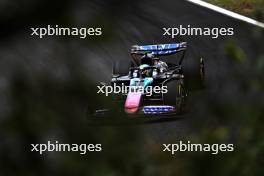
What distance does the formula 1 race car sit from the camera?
252 cm

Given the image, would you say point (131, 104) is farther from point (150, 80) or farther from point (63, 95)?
point (63, 95)

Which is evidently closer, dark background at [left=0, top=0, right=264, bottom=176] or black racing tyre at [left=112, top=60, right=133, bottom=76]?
dark background at [left=0, top=0, right=264, bottom=176]

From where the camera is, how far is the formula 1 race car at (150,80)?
8.28 feet

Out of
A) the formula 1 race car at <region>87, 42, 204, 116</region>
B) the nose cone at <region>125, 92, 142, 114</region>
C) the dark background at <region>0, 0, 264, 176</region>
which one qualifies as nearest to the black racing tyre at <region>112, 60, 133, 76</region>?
the formula 1 race car at <region>87, 42, 204, 116</region>

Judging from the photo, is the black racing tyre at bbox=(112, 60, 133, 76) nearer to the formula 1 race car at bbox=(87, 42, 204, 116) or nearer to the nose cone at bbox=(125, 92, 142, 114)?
the formula 1 race car at bbox=(87, 42, 204, 116)

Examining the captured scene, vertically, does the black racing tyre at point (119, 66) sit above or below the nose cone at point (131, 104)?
above

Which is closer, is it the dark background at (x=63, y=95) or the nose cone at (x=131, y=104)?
the dark background at (x=63, y=95)

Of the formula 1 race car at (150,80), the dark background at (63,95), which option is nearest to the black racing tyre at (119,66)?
the formula 1 race car at (150,80)

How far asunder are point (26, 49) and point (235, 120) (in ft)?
2.03

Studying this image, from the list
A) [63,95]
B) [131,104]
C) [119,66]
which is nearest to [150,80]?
[119,66]

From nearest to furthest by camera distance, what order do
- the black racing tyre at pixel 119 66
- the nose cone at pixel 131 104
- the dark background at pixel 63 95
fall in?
the dark background at pixel 63 95, the nose cone at pixel 131 104, the black racing tyre at pixel 119 66

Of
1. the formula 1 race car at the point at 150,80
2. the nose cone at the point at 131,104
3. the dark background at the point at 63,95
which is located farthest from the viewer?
the formula 1 race car at the point at 150,80

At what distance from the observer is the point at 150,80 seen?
319cm

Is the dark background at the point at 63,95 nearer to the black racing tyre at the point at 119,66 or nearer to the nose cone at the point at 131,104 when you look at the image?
the nose cone at the point at 131,104
